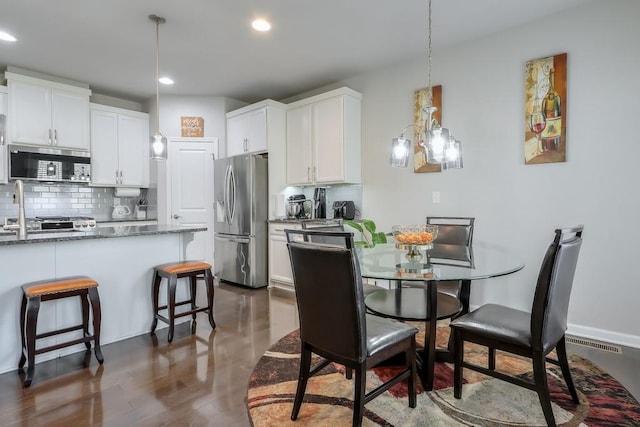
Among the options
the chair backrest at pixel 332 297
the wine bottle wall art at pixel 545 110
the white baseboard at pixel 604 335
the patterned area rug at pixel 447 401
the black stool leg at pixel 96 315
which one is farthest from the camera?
the wine bottle wall art at pixel 545 110

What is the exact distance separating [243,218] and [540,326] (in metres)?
3.61

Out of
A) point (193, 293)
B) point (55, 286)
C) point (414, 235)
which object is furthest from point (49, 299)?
point (414, 235)

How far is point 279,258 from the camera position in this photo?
14.7ft

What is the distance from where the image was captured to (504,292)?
333 cm

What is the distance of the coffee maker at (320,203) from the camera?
4.57 metres

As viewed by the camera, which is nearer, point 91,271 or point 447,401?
point 447,401

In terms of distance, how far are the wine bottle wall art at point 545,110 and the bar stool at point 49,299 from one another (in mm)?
3660

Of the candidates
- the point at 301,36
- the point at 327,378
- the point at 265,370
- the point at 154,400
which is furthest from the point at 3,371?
the point at 301,36

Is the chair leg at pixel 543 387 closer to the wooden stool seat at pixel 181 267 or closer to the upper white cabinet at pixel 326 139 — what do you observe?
the wooden stool seat at pixel 181 267

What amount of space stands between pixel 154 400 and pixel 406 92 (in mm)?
3638

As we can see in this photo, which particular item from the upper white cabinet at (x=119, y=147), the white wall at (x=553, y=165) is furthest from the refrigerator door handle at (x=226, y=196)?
the white wall at (x=553, y=165)

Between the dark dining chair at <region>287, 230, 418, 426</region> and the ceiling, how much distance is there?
2.25 m

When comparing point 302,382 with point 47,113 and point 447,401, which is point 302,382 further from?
point 47,113

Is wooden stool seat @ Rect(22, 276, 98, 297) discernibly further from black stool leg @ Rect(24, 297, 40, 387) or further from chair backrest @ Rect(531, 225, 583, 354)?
chair backrest @ Rect(531, 225, 583, 354)
